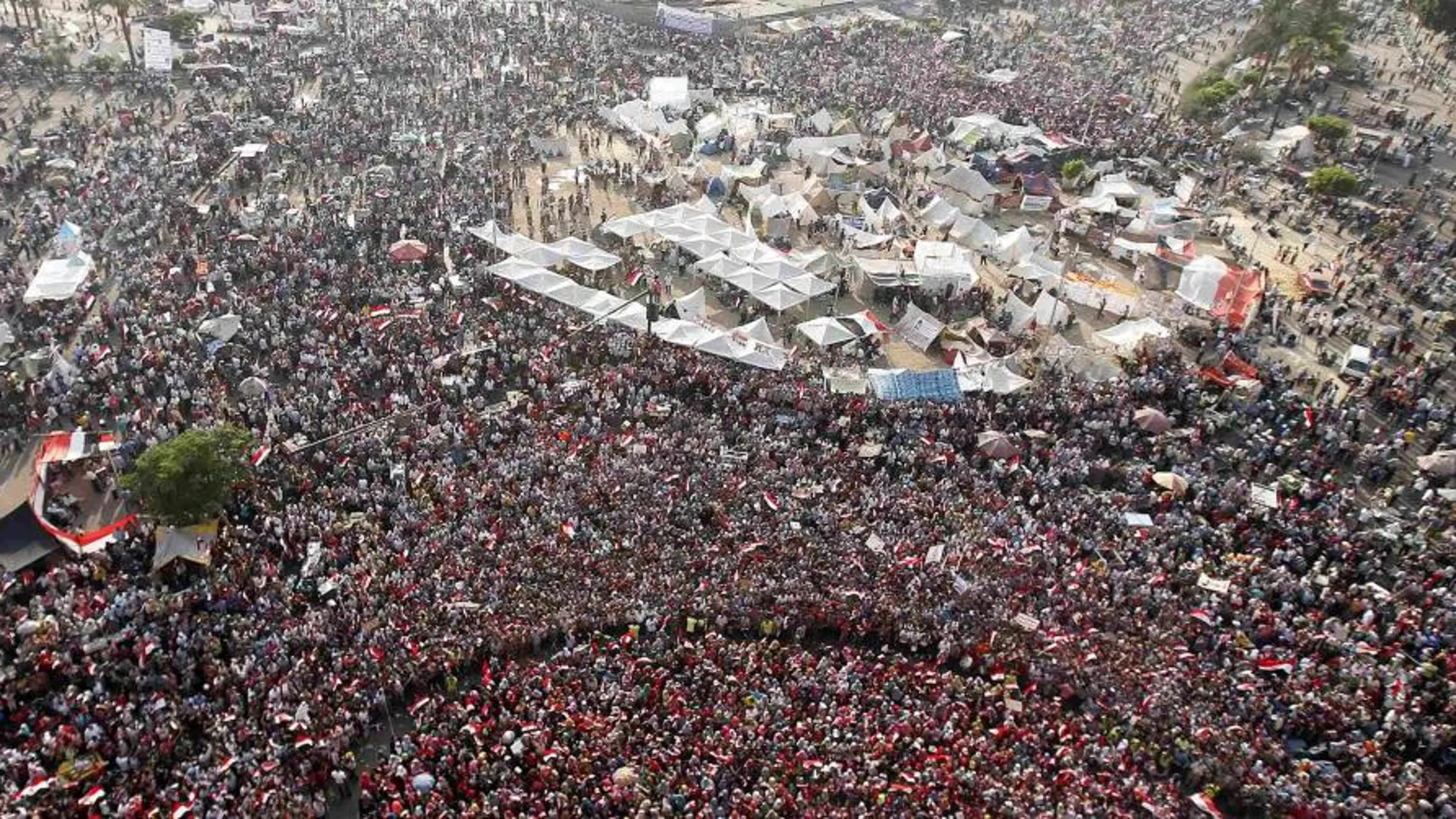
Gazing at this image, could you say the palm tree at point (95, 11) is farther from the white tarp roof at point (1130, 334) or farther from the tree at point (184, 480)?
the white tarp roof at point (1130, 334)

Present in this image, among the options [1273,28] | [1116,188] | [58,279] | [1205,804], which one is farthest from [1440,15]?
[58,279]

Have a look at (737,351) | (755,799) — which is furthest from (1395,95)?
(755,799)

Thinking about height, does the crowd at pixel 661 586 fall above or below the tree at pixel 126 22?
below

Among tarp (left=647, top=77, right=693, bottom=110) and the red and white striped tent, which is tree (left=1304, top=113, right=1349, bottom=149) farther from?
the red and white striped tent

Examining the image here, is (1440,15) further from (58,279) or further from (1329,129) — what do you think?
(58,279)

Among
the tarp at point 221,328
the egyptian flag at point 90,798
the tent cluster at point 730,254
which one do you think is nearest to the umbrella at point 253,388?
the tarp at point 221,328
